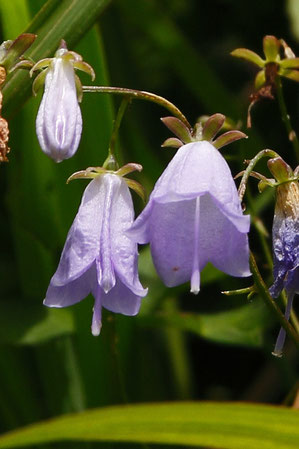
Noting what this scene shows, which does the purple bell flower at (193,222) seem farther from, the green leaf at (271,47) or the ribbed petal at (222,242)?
the green leaf at (271,47)

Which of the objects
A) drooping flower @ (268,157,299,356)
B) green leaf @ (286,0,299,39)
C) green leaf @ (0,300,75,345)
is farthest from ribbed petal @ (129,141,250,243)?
green leaf @ (286,0,299,39)

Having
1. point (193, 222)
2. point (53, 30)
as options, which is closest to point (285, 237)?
point (193, 222)

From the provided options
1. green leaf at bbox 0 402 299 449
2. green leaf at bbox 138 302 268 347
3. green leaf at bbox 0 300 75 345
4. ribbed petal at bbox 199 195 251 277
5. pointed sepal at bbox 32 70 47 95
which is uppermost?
pointed sepal at bbox 32 70 47 95

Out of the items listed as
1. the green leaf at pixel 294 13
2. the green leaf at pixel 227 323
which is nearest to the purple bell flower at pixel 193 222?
the green leaf at pixel 227 323

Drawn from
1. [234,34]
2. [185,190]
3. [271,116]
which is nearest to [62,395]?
[185,190]

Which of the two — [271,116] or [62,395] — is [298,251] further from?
[271,116]

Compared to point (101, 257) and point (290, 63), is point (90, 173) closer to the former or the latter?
point (101, 257)

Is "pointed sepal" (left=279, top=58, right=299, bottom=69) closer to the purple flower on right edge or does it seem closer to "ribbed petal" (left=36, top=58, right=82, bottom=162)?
the purple flower on right edge
